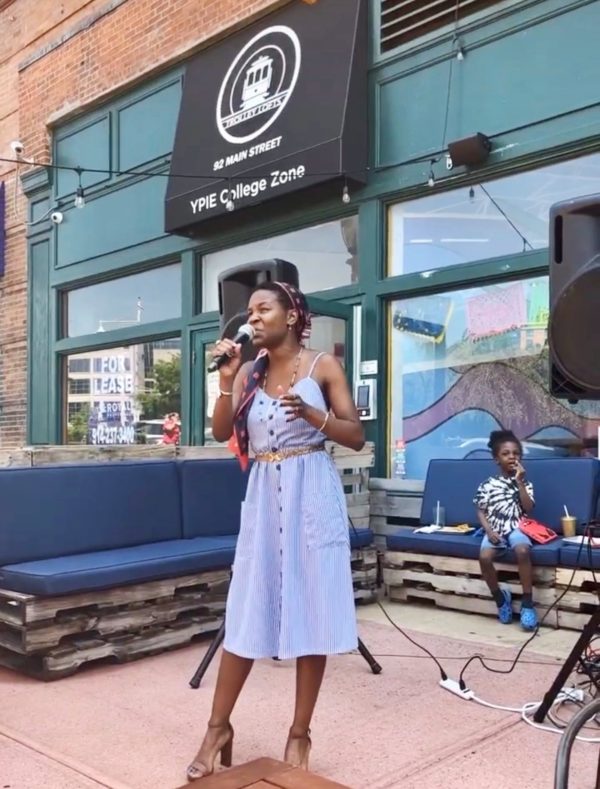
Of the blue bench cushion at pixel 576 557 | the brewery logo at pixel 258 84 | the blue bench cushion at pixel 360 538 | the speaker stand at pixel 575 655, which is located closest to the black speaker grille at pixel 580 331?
the speaker stand at pixel 575 655

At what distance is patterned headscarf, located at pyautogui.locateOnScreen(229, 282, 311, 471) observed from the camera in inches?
120

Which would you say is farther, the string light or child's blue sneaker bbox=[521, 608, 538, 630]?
the string light

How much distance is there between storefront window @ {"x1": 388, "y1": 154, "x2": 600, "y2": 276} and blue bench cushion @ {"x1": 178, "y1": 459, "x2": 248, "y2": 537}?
2.54 meters

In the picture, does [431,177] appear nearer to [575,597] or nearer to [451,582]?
[451,582]

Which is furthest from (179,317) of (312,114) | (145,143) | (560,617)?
(560,617)

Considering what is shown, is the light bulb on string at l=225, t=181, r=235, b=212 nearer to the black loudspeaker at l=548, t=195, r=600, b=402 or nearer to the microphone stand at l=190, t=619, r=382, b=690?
the microphone stand at l=190, t=619, r=382, b=690

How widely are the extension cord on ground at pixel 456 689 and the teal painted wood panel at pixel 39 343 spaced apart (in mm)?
7799

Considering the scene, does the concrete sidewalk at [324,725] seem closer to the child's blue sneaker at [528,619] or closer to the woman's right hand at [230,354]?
the child's blue sneaker at [528,619]

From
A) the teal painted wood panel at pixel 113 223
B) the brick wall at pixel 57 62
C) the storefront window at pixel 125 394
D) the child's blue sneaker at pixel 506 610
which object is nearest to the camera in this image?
the child's blue sneaker at pixel 506 610

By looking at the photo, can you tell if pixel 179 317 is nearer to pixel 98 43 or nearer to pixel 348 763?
pixel 98 43

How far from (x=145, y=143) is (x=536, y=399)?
5622mm

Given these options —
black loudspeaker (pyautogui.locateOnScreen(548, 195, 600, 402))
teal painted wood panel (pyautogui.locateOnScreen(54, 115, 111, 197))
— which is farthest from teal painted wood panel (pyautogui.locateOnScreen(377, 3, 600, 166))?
teal painted wood panel (pyautogui.locateOnScreen(54, 115, 111, 197))

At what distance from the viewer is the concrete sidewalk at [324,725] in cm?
302

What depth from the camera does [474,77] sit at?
259 inches
